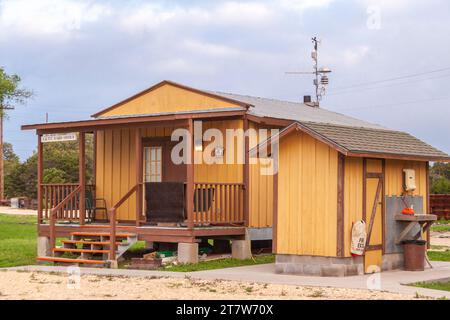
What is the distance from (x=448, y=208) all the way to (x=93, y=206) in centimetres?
2445

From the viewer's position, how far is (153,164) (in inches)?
842

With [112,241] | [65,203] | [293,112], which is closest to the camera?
[112,241]

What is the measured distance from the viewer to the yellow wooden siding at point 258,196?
1969 centimetres

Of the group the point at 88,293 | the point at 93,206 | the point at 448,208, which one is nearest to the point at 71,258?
the point at 93,206

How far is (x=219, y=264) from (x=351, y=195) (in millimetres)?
3590

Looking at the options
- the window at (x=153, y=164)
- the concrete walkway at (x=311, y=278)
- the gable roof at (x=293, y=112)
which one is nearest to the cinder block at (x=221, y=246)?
the window at (x=153, y=164)

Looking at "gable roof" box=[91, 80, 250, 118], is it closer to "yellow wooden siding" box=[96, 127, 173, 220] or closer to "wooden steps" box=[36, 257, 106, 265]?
"yellow wooden siding" box=[96, 127, 173, 220]

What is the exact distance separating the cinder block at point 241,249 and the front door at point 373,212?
3560mm

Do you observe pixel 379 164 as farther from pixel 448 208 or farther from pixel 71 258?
pixel 448 208

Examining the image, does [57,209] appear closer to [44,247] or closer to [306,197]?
[44,247]

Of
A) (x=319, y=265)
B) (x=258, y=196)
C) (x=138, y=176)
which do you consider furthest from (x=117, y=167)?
(x=319, y=265)

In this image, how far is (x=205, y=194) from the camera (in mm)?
18953

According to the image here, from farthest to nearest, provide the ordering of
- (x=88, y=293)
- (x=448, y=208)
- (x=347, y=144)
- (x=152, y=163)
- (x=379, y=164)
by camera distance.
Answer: (x=448, y=208) → (x=152, y=163) → (x=379, y=164) → (x=347, y=144) → (x=88, y=293)
